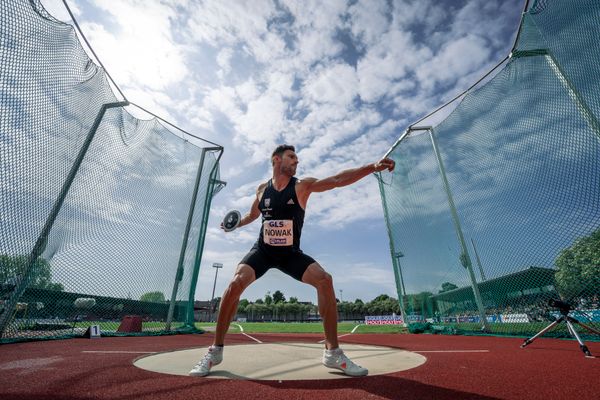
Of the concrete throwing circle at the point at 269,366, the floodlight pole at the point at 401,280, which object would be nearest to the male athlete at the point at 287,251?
the concrete throwing circle at the point at 269,366

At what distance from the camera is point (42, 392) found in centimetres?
170

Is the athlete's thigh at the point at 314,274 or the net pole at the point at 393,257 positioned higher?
the net pole at the point at 393,257

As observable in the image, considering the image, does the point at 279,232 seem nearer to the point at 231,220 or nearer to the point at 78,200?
the point at 231,220

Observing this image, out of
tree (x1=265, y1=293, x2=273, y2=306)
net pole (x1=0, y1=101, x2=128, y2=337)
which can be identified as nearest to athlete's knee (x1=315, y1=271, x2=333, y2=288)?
net pole (x1=0, y1=101, x2=128, y2=337)

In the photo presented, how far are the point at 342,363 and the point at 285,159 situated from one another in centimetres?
209

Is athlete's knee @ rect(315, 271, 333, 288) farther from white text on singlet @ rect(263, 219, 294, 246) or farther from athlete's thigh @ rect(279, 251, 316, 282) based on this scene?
white text on singlet @ rect(263, 219, 294, 246)

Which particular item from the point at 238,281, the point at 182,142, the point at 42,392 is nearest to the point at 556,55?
the point at 238,281

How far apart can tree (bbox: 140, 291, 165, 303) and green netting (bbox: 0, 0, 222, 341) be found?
0.11ft

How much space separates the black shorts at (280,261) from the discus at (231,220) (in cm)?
66

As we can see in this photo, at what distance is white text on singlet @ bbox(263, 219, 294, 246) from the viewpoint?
2787mm

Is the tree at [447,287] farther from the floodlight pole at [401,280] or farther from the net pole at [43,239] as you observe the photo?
the net pole at [43,239]

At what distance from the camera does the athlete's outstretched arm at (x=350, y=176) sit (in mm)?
2670

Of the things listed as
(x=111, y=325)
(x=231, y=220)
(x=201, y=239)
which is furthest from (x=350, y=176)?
(x=111, y=325)

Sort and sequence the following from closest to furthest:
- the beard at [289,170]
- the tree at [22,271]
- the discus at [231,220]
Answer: the beard at [289,170], the discus at [231,220], the tree at [22,271]
